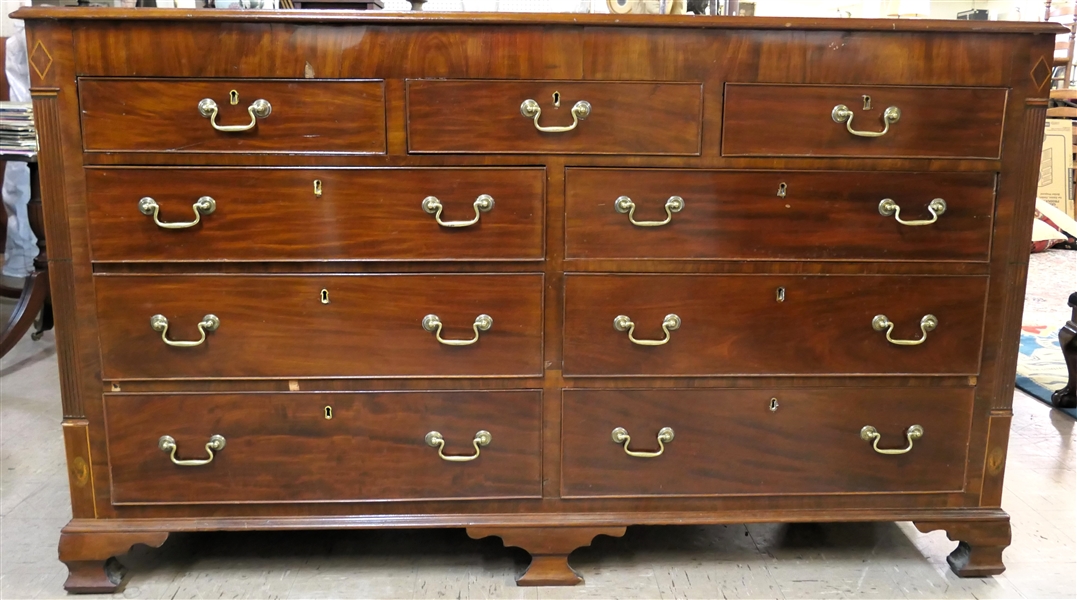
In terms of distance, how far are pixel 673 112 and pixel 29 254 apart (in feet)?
10.3

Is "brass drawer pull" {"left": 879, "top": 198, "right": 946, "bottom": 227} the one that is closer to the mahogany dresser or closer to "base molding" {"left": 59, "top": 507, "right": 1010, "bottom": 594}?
the mahogany dresser

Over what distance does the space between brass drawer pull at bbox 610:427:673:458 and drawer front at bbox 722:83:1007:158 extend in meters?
0.53

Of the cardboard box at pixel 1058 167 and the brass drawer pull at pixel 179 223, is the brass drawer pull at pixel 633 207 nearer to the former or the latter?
the brass drawer pull at pixel 179 223

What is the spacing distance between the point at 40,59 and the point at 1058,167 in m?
5.45

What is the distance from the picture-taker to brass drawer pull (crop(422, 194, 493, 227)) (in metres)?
1.43

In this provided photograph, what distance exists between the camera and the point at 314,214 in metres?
1.43

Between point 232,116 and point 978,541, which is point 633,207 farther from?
point 978,541

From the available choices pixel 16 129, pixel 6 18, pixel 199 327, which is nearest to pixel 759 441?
pixel 199 327

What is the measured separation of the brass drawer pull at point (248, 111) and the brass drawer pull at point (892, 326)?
3.78 ft

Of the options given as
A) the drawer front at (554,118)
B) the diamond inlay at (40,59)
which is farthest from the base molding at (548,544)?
the diamond inlay at (40,59)

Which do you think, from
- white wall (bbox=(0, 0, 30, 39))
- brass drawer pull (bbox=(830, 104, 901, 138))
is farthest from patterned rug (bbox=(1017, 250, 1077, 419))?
white wall (bbox=(0, 0, 30, 39))

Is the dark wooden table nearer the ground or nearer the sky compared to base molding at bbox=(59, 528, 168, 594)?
nearer the sky

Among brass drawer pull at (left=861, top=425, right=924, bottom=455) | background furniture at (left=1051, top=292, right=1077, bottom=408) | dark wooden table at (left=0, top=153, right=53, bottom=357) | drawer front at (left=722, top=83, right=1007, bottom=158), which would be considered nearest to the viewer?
drawer front at (left=722, top=83, right=1007, bottom=158)

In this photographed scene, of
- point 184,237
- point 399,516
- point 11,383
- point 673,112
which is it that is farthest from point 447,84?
point 11,383
